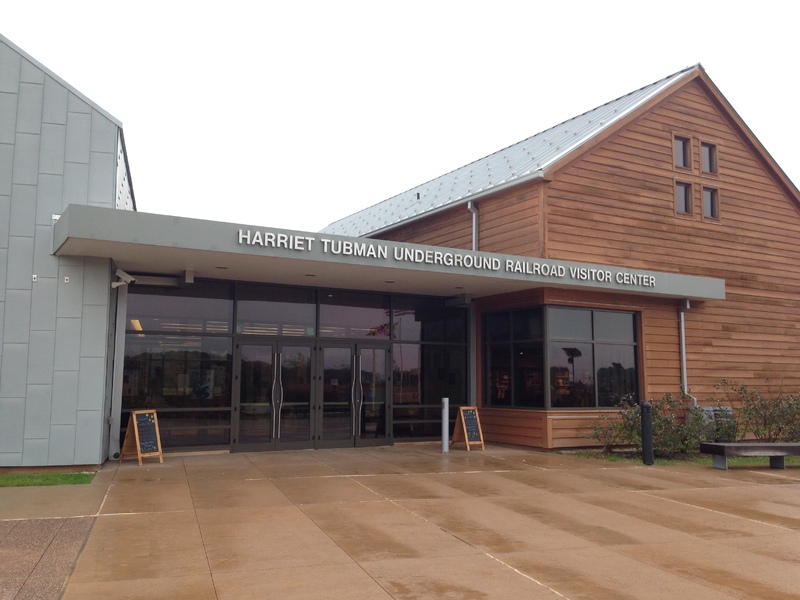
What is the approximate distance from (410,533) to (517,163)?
1244 centimetres

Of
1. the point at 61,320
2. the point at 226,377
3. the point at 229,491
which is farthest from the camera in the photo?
the point at 226,377

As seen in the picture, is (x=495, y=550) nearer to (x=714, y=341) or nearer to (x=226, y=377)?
(x=226, y=377)

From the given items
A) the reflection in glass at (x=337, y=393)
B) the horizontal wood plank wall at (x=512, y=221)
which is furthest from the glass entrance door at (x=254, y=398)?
the horizontal wood plank wall at (x=512, y=221)

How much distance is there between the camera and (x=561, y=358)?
15234 millimetres

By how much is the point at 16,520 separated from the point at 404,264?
737 centimetres

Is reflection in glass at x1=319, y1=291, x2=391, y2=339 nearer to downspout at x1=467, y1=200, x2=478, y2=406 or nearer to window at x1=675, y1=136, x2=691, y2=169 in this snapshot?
downspout at x1=467, y1=200, x2=478, y2=406

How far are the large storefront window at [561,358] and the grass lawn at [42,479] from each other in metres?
8.81

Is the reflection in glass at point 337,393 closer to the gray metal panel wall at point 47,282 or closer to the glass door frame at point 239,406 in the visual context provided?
the glass door frame at point 239,406

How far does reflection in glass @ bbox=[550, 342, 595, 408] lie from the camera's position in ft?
49.5

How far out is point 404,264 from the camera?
42.5 ft

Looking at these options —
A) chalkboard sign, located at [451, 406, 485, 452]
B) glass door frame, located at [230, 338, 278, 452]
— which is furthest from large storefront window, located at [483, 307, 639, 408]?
glass door frame, located at [230, 338, 278, 452]

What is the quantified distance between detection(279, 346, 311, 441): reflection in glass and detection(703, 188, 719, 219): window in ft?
35.6

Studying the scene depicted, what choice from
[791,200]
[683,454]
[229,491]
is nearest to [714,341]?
[683,454]

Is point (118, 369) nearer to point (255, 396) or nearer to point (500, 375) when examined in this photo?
point (255, 396)
